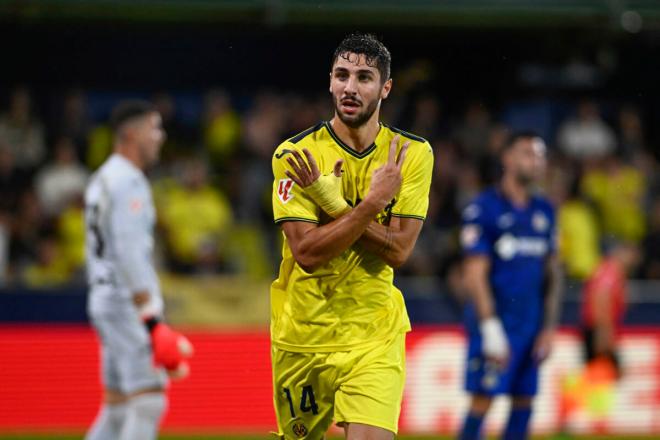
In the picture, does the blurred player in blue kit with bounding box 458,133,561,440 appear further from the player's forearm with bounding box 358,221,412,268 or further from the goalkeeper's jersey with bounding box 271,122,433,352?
the player's forearm with bounding box 358,221,412,268

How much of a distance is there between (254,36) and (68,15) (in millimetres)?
3807

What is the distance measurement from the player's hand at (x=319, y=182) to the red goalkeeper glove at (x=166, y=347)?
8.23ft

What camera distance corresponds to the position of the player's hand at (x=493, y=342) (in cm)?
895

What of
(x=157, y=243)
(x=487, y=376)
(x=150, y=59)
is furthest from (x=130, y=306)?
(x=150, y=59)

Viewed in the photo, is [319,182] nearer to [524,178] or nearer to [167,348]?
[167,348]

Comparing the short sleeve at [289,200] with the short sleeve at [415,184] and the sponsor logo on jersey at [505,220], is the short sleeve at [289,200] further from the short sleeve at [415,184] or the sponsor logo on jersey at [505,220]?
the sponsor logo on jersey at [505,220]

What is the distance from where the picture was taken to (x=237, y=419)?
1238 cm

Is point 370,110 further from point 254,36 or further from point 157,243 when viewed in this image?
point 254,36

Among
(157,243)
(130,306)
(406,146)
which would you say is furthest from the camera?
(157,243)

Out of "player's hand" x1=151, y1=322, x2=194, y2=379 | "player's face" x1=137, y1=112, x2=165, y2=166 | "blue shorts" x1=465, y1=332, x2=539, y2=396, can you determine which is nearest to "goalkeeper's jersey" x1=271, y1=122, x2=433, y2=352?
"player's hand" x1=151, y1=322, x2=194, y2=379

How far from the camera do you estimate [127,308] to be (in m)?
7.94

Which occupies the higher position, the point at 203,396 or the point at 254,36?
the point at 254,36

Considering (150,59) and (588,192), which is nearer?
(588,192)

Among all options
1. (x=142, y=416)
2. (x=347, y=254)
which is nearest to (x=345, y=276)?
(x=347, y=254)
